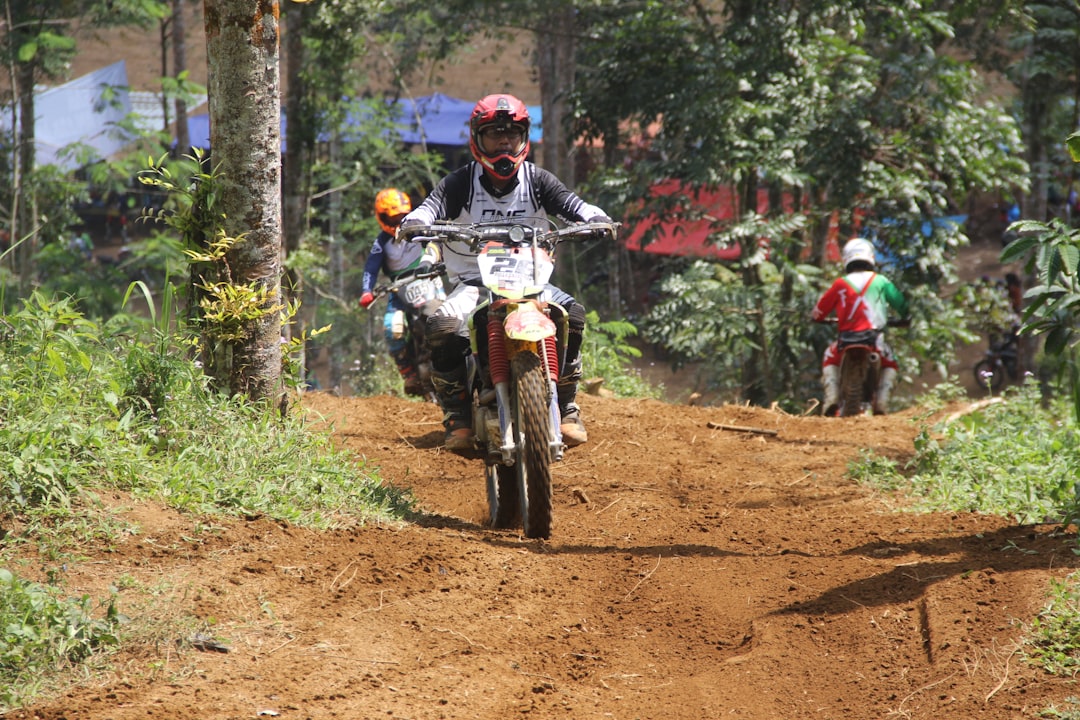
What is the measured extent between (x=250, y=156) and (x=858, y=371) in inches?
277

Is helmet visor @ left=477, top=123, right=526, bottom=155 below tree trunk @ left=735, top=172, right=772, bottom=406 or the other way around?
the other way around

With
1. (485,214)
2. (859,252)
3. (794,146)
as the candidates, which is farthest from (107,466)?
(794,146)

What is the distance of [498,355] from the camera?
5719 mm

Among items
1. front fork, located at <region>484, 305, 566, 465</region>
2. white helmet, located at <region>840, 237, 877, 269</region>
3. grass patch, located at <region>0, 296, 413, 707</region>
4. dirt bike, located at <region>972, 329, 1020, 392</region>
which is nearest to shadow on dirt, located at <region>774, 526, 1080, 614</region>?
front fork, located at <region>484, 305, 566, 465</region>

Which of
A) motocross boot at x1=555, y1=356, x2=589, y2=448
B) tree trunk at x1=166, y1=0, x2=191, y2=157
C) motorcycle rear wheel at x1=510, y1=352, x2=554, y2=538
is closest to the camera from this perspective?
motorcycle rear wheel at x1=510, y1=352, x2=554, y2=538

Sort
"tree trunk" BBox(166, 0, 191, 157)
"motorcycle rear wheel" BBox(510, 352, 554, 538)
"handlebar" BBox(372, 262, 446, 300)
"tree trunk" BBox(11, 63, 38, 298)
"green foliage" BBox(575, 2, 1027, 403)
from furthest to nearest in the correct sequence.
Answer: "tree trunk" BBox(166, 0, 191, 157) < "tree trunk" BBox(11, 63, 38, 298) < "green foliage" BBox(575, 2, 1027, 403) < "handlebar" BBox(372, 262, 446, 300) < "motorcycle rear wheel" BBox(510, 352, 554, 538)

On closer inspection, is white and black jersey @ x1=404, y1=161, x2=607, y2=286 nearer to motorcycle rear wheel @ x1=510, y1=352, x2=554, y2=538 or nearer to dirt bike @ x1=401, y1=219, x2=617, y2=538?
dirt bike @ x1=401, y1=219, x2=617, y2=538

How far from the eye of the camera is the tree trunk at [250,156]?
583 centimetres

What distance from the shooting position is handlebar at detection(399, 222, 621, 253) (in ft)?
19.4

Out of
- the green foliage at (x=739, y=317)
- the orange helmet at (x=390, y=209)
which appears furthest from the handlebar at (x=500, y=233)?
the green foliage at (x=739, y=317)

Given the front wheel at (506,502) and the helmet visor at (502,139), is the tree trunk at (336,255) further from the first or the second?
the front wheel at (506,502)

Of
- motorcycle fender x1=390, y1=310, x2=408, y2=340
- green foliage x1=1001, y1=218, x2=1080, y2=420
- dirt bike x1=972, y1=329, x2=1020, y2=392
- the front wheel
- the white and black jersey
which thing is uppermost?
the white and black jersey

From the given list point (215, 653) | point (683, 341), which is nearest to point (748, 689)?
point (215, 653)

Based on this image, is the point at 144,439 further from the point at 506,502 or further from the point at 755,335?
the point at 755,335
